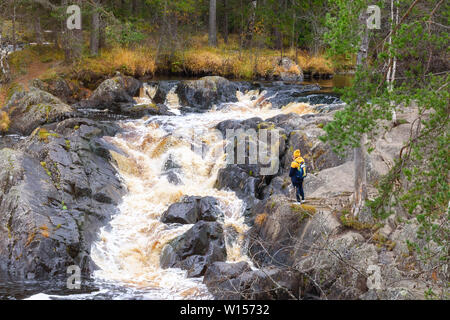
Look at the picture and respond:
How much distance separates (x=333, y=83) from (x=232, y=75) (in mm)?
6138

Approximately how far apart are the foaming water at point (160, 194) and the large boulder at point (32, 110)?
121 inches

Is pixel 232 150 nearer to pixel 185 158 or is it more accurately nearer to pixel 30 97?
pixel 185 158

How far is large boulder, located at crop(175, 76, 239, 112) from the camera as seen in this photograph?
77.6 feet

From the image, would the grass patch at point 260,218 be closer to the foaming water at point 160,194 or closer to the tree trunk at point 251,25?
the foaming water at point 160,194

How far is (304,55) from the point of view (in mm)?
34125

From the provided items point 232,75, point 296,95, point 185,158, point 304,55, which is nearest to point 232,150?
point 185,158

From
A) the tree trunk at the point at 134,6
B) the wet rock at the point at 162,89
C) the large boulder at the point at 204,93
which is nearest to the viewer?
the large boulder at the point at 204,93

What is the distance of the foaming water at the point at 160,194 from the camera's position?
1088 cm

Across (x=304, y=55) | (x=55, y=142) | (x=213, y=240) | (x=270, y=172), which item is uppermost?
(x=304, y=55)

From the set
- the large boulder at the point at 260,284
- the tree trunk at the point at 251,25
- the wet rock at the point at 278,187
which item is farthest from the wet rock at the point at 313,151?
the tree trunk at the point at 251,25

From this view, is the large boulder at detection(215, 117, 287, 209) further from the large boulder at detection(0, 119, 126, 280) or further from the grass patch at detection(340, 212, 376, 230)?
the grass patch at detection(340, 212, 376, 230)

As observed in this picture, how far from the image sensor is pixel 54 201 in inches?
481

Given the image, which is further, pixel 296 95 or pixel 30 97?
pixel 296 95
